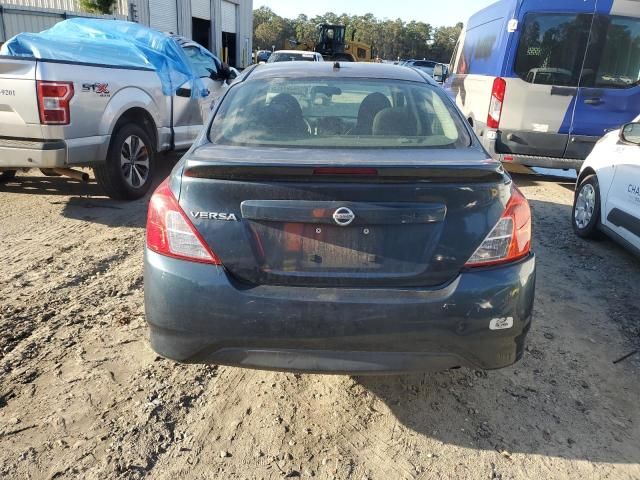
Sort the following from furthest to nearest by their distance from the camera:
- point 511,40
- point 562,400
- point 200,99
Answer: point 200,99
point 511,40
point 562,400

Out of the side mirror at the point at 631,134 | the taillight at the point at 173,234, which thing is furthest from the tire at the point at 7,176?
the side mirror at the point at 631,134

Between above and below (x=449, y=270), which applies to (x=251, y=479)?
below

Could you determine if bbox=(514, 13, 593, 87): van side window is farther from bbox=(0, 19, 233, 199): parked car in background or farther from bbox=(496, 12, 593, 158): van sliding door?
bbox=(0, 19, 233, 199): parked car in background

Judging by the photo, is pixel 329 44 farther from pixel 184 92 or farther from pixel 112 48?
pixel 112 48

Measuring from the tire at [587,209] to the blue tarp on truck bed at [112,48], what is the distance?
4952 millimetres

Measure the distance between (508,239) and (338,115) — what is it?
1403mm

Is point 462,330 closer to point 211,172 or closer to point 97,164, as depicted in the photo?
point 211,172

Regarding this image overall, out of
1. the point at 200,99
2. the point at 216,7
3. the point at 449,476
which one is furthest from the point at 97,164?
the point at 216,7

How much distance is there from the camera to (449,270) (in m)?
2.31

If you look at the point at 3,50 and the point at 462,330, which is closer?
the point at 462,330

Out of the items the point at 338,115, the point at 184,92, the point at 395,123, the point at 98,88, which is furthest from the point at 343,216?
the point at 184,92

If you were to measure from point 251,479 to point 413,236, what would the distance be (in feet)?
4.05

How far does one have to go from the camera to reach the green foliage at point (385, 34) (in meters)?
90.3

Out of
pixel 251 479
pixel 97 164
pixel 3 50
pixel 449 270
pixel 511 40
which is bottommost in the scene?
pixel 251 479
